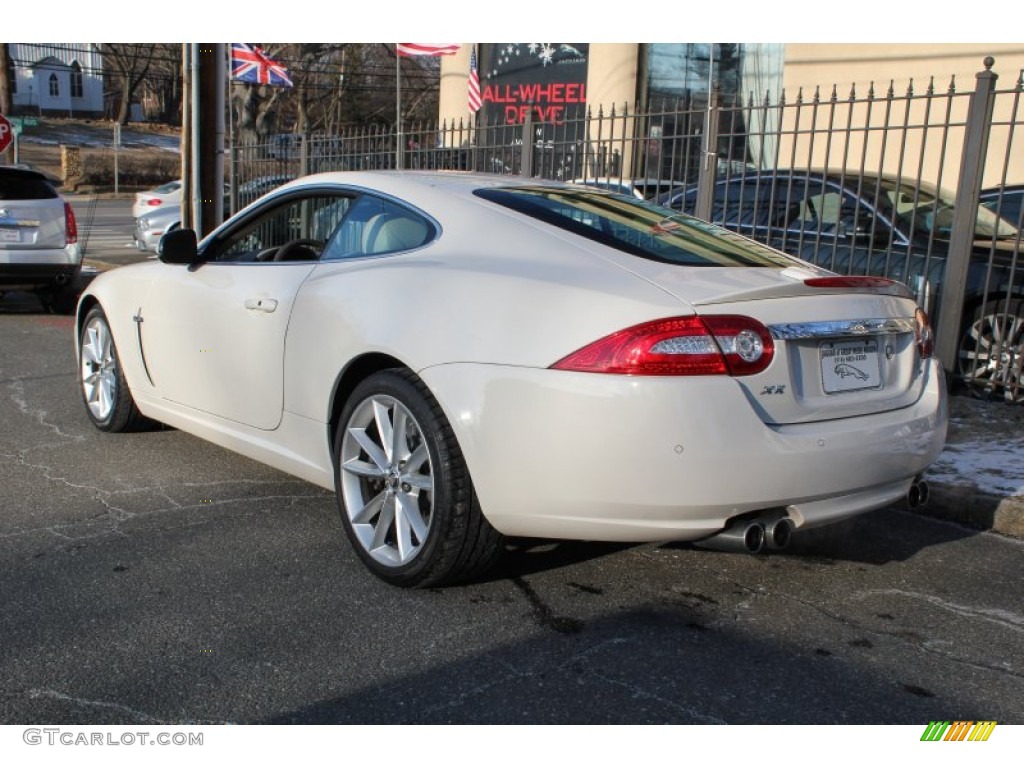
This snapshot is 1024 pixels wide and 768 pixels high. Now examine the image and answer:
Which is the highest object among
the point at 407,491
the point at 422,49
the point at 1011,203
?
the point at 422,49

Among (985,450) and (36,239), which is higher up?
(36,239)

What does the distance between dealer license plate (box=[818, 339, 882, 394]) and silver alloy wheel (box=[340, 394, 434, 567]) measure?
1389 millimetres

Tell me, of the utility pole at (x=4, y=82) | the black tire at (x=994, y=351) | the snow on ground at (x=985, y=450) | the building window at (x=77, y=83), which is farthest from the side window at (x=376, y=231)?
the building window at (x=77, y=83)

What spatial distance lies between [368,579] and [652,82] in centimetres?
2297

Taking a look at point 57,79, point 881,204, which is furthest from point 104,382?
point 57,79

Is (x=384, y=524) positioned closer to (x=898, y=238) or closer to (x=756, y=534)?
(x=756, y=534)

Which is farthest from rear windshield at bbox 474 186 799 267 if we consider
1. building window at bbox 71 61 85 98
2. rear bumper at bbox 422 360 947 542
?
building window at bbox 71 61 85 98

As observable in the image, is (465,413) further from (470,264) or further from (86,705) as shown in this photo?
(86,705)

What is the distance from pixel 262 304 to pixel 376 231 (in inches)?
24.2

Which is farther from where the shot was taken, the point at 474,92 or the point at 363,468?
the point at 474,92

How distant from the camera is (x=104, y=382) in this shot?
19.8 ft

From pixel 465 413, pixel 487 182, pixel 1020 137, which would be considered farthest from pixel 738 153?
pixel 465 413

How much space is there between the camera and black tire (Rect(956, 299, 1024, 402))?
6.88m

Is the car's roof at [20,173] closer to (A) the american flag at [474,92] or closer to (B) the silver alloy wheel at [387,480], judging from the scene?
(B) the silver alloy wheel at [387,480]
